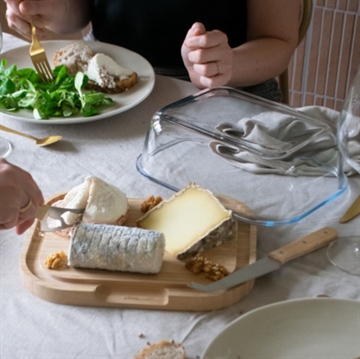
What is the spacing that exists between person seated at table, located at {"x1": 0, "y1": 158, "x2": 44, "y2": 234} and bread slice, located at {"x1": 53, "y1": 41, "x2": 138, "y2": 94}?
441mm

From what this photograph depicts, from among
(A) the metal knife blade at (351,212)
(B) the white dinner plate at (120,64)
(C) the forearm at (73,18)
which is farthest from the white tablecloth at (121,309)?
(C) the forearm at (73,18)

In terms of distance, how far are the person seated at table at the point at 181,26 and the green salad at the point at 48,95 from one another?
190 millimetres

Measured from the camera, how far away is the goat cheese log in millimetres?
768

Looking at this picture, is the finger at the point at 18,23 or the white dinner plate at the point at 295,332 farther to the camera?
the finger at the point at 18,23

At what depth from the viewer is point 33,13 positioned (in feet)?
4.50

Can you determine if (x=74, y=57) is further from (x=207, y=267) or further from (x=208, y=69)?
(x=207, y=267)

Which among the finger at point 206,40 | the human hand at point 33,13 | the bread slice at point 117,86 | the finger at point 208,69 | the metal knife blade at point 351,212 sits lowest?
the metal knife blade at point 351,212

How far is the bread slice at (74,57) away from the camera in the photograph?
1.28 meters

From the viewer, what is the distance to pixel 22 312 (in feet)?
2.45

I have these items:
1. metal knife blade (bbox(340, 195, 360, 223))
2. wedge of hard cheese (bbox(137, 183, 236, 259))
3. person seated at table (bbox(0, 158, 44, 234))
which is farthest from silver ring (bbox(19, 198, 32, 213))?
metal knife blade (bbox(340, 195, 360, 223))

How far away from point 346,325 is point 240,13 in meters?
0.92

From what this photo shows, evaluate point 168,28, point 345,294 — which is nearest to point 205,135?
point 345,294

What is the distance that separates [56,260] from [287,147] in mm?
445

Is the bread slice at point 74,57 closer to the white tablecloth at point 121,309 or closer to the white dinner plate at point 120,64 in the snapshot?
the white dinner plate at point 120,64
